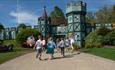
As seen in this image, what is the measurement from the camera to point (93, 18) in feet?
285

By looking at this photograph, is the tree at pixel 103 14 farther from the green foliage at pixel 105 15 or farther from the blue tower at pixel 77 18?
the blue tower at pixel 77 18

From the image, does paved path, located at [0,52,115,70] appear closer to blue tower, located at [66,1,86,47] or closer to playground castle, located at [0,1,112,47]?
playground castle, located at [0,1,112,47]

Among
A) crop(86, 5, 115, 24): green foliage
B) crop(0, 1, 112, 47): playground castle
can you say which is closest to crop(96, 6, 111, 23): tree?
crop(86, 5, 115, 24): green foliage

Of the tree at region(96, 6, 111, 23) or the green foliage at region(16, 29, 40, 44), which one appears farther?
the tree at region(96, 6, 111, 23)

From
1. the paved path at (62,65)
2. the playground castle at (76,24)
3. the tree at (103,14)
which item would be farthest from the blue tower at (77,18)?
the paved path at (62,65)

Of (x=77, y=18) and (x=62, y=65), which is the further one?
(x=77, y=18)

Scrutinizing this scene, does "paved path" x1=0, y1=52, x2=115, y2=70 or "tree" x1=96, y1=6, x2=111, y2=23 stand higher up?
"tree" x1=96, y1=6, x2=111, y2=23

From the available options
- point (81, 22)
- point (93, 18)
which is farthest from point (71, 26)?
→ point (93, 18)

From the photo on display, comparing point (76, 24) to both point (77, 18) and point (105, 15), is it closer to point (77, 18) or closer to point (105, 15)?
point (77, 18)

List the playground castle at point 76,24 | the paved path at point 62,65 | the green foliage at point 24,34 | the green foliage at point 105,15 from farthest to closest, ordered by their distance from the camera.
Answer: the green foliage at point 105,15 < the playground castle at point 76,24 < the green foliage at point 24,34 < the paved path at point 62,65

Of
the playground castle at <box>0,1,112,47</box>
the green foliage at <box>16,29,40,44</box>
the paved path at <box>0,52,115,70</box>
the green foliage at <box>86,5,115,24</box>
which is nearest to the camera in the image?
the paved path at <box>0,52,115,70</box>

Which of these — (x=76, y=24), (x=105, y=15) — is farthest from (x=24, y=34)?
(x=105, y=15)

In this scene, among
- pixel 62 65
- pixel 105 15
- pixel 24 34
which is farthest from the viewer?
pixel 105 15

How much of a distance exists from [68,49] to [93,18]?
177 ft
